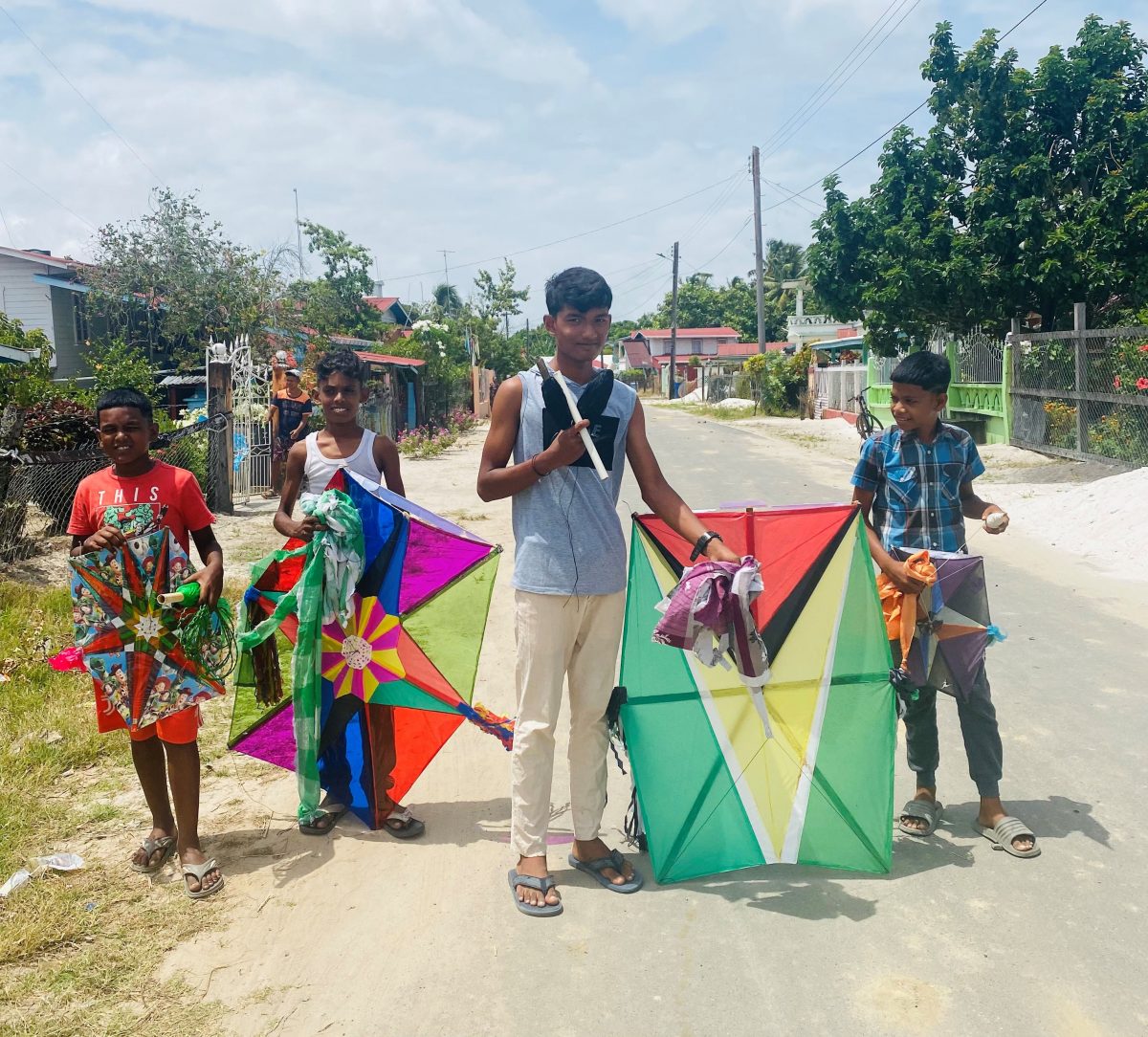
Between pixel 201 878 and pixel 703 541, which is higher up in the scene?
pixel 703 541

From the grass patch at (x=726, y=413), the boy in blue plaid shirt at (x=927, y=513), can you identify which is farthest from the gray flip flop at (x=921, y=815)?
the grass patch at (x=726, y=413)

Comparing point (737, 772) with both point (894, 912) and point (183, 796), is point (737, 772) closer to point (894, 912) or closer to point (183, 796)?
point (894, 912)

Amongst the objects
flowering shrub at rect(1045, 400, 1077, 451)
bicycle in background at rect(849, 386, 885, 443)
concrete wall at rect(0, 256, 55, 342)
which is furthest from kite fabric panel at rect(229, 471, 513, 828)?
concrete wall at rect(0, 256, 55, 342)

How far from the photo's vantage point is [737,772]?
3.51 meters

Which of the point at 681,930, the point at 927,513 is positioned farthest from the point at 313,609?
the point at 927,513

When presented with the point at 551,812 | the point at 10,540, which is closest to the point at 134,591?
the point at 551,812

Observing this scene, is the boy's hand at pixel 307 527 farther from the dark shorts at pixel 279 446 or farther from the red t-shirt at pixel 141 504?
the dark shorts at pixel 279 446

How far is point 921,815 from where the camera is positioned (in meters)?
3.80

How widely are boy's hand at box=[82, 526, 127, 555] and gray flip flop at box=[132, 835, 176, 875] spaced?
42.8 inches

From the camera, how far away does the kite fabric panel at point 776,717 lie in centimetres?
348

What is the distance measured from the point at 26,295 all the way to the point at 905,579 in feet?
75.7

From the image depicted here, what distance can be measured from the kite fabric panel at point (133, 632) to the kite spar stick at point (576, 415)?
1.43 meters

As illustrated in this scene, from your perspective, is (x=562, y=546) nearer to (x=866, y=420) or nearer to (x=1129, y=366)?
(x=866, y=420)

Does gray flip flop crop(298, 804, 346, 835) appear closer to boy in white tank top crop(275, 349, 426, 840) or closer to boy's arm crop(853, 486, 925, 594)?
boy in white tank top crop(275, 349, 426, 840)
